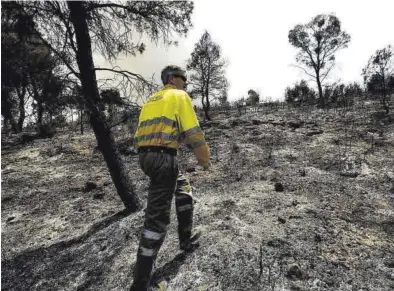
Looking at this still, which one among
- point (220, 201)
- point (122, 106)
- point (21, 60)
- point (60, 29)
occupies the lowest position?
point (220, 201)

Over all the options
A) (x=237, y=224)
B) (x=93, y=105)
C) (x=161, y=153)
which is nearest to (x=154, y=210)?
(x=161, y=153)

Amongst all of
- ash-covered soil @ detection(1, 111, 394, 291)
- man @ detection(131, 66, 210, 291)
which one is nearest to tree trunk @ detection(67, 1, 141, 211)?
ash-covered soil @ detection(1, 111, 394, 291)

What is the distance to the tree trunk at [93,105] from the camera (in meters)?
4.78

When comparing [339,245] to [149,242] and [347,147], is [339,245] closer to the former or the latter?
[149,242]

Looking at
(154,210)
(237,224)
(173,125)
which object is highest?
(173,125)

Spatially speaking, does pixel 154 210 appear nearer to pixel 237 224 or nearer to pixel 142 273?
pixel 142 273

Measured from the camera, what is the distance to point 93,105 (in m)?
4.76

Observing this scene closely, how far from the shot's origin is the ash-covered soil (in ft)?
9.92

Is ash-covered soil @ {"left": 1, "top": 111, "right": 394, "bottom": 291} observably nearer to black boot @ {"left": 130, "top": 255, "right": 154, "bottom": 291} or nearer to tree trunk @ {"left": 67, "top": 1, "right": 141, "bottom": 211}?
black boot @ {"left": 130, "top": 255, "right": 154, "bottom": 291}

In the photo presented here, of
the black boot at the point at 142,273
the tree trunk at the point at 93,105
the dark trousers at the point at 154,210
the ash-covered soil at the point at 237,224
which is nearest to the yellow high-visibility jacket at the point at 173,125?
the dark trousers at the point at 154,210

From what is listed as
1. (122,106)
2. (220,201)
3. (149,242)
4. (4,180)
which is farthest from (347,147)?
(4,180)

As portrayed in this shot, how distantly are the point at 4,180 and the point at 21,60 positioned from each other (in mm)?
4865

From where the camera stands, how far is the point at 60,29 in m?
5.00

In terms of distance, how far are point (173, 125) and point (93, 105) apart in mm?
2470
